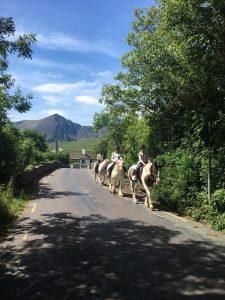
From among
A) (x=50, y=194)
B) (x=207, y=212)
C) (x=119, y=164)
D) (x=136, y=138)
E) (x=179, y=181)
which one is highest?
(x=136, y=138)

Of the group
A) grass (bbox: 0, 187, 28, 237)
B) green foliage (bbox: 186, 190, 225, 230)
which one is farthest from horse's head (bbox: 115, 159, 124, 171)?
green foliage (bbox: 186, 190, 225, 230)

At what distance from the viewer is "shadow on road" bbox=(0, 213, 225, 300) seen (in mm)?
8133

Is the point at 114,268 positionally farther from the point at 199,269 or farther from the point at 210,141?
the point at 210,141

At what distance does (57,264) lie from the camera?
32.9ft

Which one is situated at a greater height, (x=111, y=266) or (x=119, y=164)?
(x=119, y=164)

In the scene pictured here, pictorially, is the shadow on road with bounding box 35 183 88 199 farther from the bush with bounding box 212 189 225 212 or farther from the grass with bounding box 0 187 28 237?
the bush with bounding box 212 189 225 212

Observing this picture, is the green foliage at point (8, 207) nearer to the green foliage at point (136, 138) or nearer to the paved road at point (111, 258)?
the paved road at point (111, 258)

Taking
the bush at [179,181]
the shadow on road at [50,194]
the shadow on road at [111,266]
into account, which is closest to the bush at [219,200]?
the bush at [179,181]

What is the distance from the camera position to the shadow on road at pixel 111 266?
8.13 m

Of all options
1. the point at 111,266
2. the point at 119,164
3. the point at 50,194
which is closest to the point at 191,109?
the point at 119,164

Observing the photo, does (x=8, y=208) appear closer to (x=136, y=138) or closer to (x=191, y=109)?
(x=191, y=109)

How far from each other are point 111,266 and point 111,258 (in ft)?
2.28

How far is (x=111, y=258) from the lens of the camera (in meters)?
10.4

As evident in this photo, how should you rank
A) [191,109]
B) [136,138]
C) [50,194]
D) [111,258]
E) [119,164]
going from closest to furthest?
[111,258] < [191,109] < [119,164] < [50,194] < [136,138]
